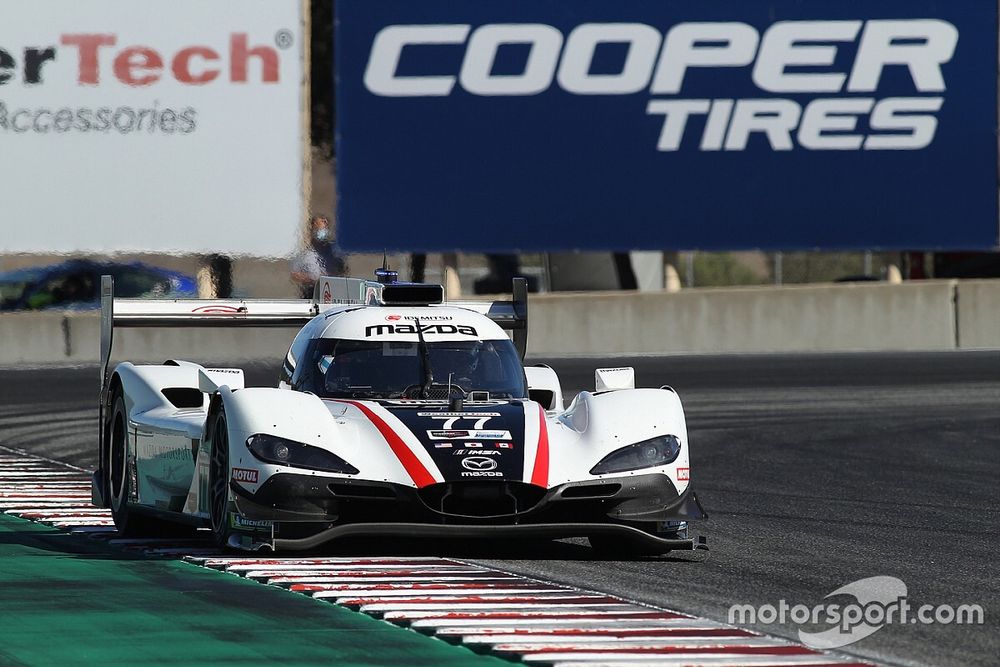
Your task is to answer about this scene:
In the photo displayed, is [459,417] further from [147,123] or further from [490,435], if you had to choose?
[147,123]

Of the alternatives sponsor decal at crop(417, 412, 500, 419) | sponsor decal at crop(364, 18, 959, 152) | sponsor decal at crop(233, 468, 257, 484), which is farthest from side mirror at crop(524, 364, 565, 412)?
sponsor decal at crop(364, 18, 959, 152)

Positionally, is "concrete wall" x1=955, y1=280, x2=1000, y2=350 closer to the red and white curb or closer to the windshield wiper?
the windshield wiper

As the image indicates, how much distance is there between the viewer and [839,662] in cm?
689

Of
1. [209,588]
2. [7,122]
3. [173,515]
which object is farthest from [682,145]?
[209,588]

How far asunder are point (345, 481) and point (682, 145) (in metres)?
19.9

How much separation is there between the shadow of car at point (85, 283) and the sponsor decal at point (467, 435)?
1427cm

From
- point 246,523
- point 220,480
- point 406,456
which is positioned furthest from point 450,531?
point 220,480

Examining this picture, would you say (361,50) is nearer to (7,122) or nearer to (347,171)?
(347,171)

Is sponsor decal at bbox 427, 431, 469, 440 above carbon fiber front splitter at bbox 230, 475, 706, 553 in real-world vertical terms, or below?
above

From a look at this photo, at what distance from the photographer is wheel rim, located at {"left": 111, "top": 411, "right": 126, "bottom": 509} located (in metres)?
11.5

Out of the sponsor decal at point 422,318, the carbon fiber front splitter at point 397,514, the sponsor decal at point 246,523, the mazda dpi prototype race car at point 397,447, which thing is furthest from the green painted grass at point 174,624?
the sponsor decal at point 422,318

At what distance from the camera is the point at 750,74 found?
29.0m

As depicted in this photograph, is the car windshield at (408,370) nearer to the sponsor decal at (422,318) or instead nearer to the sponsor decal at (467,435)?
the sponsor decal at (422,318)

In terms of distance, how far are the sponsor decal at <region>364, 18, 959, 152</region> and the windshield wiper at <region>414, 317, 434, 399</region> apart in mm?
17871
